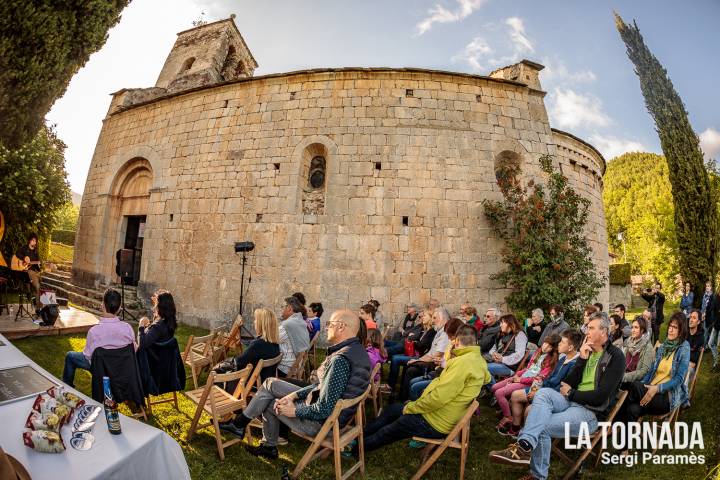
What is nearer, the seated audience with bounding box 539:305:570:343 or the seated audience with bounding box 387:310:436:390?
the seated audience with bounding box 387:310:436:390

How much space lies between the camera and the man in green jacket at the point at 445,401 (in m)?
3.26

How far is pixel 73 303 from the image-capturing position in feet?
35.3

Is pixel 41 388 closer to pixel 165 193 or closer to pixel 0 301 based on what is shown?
pixel 0 301

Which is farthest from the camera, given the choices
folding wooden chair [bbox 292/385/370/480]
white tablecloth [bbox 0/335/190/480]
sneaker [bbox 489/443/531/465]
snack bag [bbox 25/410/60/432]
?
sneaker [bbox 489/443/531/465]

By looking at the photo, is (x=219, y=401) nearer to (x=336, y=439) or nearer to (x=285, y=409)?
(x=285, y=409)

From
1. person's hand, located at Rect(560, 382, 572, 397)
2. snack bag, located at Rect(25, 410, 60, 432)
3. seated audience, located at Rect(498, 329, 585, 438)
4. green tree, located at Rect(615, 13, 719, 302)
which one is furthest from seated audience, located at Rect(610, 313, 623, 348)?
snack bag, located at Rect(25, 410, 60, 432)

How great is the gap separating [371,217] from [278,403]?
20.2 ft

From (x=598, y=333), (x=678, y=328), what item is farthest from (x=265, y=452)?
(x=678, y=328)

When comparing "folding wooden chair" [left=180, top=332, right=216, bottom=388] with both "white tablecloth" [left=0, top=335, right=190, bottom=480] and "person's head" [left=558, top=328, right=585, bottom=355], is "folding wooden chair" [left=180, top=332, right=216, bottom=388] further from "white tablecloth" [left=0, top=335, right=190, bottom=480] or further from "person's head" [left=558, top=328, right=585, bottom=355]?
"person's head" [left=558, top=328, right=585, bottom=355]

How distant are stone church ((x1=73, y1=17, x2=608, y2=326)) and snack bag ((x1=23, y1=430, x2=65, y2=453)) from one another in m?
7.08

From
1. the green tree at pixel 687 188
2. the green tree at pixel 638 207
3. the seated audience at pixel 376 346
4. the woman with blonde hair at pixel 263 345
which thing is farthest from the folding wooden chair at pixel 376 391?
the green tree at pixel 638 207

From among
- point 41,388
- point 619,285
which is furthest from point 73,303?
point 619,285

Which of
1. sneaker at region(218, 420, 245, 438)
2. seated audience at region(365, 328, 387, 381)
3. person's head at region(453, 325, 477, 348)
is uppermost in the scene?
person's head at region(453, 325, 477, 348)

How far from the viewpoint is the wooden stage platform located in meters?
6.22
